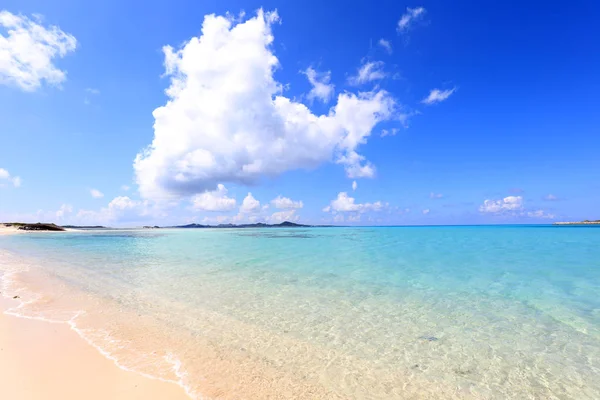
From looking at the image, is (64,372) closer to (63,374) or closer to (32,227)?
(63,374)

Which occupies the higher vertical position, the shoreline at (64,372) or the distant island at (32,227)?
the distant island at (32,227)

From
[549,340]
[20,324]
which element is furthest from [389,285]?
[20,324]

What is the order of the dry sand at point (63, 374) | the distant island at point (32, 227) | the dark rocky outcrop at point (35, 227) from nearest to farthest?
the dry sand at point (63, 374) → the dark rocky outcrop at point (35, 227) → the distant island at point (32, 227)

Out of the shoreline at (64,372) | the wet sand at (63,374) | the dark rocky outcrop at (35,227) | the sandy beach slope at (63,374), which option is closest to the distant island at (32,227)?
the dark rocky outcrop at (35,227)

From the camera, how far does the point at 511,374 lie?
5992mm

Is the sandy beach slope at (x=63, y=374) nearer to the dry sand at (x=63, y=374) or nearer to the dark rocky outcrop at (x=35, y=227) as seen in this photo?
the dry sand at (x=63, y=374)

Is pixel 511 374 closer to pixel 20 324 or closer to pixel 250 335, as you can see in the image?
pixel 250 335

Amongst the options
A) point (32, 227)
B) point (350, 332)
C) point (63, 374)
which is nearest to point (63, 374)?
point (63, 374)

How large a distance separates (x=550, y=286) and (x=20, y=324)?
19.7m

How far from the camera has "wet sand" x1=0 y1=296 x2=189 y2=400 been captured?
496cm

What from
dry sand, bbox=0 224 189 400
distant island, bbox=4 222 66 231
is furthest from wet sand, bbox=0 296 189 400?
distant island, bbox=4 222 66 231

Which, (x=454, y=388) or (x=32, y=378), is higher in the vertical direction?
(x=32, y=378)

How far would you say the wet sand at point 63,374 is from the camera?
4.96m

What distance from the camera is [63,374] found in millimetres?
5625
